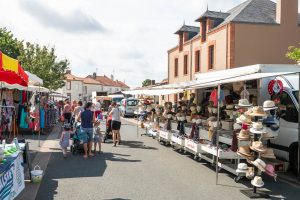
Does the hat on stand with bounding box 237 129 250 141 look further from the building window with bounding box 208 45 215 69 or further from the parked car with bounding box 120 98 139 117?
the parked car with bounding box 120 98 139 117

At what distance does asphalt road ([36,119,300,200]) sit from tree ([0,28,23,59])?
35009mm

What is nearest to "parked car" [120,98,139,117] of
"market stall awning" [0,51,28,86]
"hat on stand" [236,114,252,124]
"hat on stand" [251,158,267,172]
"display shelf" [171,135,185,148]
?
"display shelf" [171,135,185,148]

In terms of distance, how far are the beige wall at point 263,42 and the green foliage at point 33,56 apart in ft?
88.8

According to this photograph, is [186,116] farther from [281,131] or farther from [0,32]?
[0,32]

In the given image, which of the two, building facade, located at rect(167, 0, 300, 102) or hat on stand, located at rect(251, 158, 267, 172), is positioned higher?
building facade, located at rect(167, 0, 300, 102)

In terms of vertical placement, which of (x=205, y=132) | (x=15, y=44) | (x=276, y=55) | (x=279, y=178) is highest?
(x=15, y=44)

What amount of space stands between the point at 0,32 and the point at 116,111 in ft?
115

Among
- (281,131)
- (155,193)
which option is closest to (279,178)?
(281,131)

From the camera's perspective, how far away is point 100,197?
724 centimetres

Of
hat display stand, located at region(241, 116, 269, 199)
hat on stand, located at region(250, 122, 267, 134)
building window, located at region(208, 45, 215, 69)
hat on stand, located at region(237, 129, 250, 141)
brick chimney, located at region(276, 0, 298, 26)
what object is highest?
brick chimney, located at region(276, 0, 298, 26)

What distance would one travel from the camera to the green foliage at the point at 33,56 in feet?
145

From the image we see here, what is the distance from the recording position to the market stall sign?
10289mm

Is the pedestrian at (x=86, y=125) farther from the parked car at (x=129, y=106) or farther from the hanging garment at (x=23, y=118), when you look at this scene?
the parked car at (x=129, y=106)

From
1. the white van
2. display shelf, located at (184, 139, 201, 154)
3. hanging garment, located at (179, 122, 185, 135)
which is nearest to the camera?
the white van
